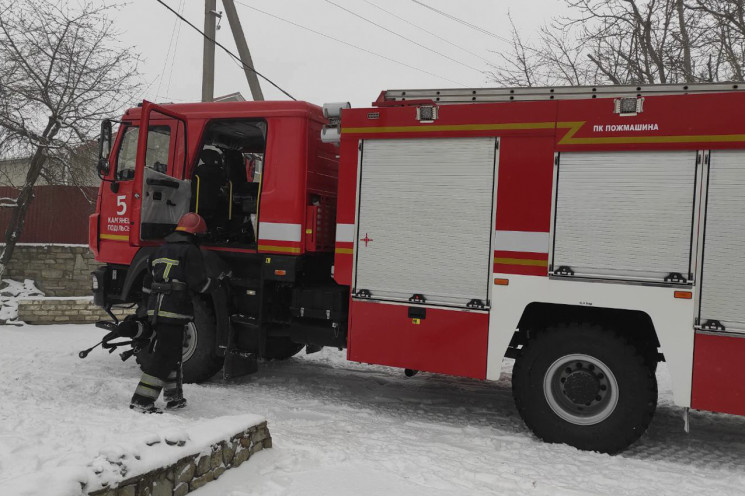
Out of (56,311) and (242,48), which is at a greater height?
(242,48)

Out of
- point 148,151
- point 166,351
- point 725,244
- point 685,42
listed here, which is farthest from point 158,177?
point 685,42

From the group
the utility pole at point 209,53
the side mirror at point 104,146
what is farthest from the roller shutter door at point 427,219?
the utility pole at point 209,53

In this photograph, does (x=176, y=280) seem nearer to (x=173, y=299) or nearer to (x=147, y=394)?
→ (x=173, y=299)

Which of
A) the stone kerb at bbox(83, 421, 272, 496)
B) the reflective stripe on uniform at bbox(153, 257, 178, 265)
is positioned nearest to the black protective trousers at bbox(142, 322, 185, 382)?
the reflective stripe on uniform at bbox(153, 257, 178, 265)

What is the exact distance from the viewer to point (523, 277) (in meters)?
4.98

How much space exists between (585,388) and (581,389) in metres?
0.03

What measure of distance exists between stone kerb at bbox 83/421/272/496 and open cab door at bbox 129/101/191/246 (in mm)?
2933

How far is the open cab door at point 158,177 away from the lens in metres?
6.16

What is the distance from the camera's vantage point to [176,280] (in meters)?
5.41

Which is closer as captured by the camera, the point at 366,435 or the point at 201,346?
the point at 366,435

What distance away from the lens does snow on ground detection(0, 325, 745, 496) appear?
3.79m

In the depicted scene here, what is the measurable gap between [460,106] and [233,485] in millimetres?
3484

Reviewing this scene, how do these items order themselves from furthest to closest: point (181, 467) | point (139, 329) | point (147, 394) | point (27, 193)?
1. point (27, 193)
2. point (139, 329)
3. point (147, 394)
4. point (181, 467)

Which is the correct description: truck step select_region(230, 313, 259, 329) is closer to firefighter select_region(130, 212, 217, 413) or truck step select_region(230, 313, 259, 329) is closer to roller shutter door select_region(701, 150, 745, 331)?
firefighter select_region(130, 212, 217, 413)
